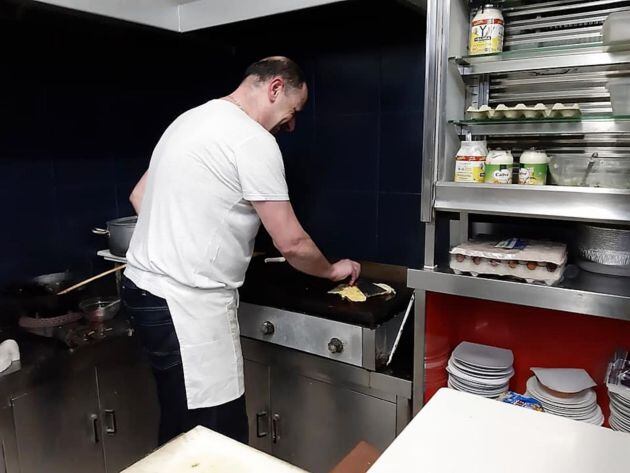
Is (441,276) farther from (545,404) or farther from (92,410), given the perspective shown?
(92,410)

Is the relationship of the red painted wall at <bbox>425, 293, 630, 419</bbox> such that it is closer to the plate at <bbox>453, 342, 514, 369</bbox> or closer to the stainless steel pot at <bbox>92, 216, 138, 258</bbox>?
the plate at <bbox>453, 342, 514, 369</bbox>

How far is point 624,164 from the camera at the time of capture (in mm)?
1049

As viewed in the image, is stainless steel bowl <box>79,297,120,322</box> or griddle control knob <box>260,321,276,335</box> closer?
griddle control knob <box>260,321,276,335</box>

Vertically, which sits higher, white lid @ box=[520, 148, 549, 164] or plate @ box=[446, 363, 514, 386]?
white lid @ box=[520, 148, 549, 164]

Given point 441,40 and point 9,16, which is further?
point 9,16

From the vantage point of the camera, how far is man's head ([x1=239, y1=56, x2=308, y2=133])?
1.40m

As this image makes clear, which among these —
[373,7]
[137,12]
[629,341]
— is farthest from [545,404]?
[137,12]

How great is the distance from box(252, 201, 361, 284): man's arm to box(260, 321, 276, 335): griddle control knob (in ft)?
0.73

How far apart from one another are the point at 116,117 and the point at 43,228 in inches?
19.9

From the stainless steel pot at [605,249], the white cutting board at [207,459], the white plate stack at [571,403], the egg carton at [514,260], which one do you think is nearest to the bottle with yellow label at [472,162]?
the egg carton at [514,260]

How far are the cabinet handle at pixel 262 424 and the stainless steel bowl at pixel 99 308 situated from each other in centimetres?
59

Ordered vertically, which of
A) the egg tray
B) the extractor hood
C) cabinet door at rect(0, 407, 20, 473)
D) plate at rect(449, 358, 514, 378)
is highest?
the extractor hood

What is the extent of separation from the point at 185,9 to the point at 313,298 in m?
1.09

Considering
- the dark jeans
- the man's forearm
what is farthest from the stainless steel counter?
the man's forearm
